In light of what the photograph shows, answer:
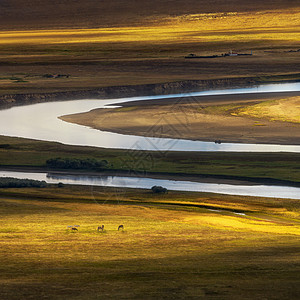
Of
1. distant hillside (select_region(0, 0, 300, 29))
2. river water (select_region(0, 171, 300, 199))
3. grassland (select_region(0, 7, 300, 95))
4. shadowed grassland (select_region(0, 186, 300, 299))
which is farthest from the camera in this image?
distant hillside (select_region(0, 0, 300, 29))

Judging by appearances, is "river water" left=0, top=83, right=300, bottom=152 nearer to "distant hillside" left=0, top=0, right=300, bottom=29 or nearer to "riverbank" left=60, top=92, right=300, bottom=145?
"riverbank" left=60, top=92, right=300, bottom=145

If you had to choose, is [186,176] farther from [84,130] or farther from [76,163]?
[84,130]

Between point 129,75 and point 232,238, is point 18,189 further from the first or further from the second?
point 129,75

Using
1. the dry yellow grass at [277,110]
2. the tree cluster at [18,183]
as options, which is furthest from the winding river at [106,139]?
the dry yellow grass at [277,110]

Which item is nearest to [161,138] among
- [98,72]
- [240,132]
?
[240,132]

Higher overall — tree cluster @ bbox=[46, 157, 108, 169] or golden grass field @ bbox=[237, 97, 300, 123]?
golden grass field @ bbox=[237, 97, 300, 123]

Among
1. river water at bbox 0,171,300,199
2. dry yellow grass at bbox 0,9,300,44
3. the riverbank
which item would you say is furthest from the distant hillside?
river water at bbox 0,171,300,199

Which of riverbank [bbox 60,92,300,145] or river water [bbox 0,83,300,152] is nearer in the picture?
river water [bbox 0,83,300,152]
